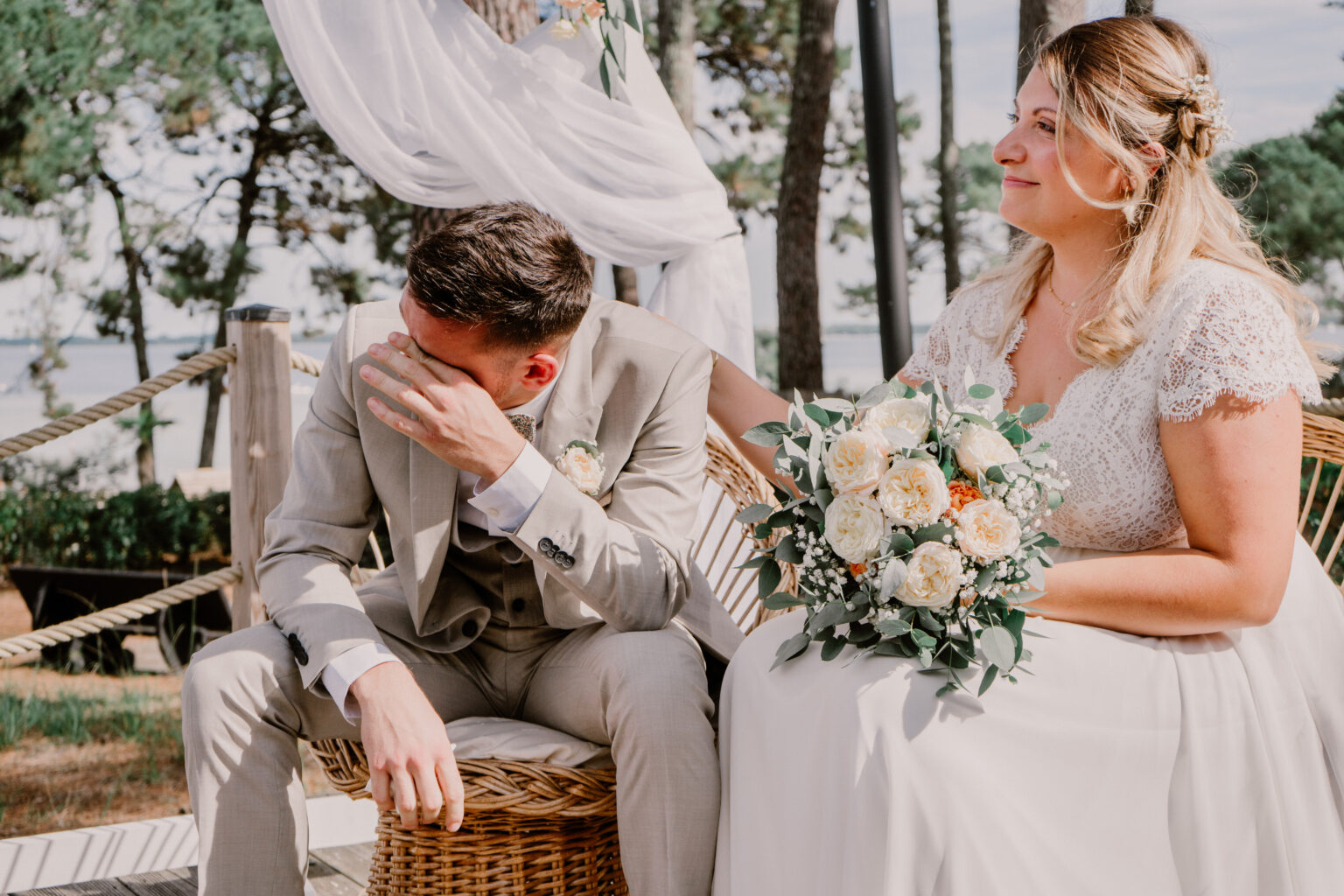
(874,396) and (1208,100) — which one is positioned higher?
(1208,100)

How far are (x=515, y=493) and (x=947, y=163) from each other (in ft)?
29.5

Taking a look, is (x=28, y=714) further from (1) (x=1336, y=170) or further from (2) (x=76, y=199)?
(1) (x=1336, y=170)

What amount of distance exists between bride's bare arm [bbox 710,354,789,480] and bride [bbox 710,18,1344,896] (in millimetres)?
570

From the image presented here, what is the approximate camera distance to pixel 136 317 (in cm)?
849

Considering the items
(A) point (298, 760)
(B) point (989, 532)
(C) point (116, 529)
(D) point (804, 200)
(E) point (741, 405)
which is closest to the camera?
(B) point (989, 532)

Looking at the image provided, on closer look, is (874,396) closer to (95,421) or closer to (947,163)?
(95,421)

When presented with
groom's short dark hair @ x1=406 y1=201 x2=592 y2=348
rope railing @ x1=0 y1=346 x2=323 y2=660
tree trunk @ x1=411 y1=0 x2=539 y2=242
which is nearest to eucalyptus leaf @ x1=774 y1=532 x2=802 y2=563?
groom's short dark hair @ x1=406 y1=201 x2=592 y2=348

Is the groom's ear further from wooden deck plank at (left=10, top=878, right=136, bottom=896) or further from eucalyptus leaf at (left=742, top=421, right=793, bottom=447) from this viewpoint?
wooden deck plank at (left=10, top=878, right=136, bottom=896)

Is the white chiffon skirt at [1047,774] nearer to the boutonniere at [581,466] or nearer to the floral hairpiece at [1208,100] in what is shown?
the boutonniere at [581,466]

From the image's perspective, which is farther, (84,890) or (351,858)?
(351,858)

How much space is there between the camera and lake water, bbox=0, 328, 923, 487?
26.8 feet

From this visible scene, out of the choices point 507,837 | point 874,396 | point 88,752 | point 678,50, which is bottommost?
point 88,752

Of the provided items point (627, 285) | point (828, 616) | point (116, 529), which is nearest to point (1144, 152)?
point (828, 616)

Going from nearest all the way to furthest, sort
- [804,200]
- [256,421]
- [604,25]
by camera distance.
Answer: [256,421] → [604,25] → [804,200]
